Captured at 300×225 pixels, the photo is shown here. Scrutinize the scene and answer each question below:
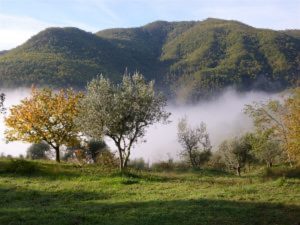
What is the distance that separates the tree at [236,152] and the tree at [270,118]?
28573 mm

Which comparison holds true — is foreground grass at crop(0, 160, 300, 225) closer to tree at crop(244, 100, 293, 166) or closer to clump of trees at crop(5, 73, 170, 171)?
clump of trees at crop(5, 73, 170, 171)

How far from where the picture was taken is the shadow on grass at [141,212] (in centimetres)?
2238

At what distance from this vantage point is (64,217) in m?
23.1

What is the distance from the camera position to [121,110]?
40719 mm

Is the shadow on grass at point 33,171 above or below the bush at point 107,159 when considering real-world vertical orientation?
below

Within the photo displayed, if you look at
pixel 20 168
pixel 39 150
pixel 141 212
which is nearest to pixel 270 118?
pixel 20 168

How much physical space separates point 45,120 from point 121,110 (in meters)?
13.9

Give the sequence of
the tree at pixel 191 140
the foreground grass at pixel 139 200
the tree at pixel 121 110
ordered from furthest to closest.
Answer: the tree at pixel 191 140, the tree at pixel 121 110, the foreground grass at pixel 139 200

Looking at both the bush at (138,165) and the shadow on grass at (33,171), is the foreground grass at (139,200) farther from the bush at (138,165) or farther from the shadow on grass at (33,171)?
the bush at (138,165)

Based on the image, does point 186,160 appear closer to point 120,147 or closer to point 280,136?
point 280,136

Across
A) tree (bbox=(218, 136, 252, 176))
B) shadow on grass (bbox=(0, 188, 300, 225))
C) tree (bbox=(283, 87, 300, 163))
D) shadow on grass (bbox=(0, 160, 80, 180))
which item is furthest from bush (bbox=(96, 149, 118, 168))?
tree (bbox=(218, 136, 252, 176))

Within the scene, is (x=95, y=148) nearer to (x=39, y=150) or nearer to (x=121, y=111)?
(x=39, y=150)

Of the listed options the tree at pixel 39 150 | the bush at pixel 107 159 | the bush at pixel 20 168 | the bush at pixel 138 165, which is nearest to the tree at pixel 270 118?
the bush at pixel 138 165

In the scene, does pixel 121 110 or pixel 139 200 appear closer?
pixel 139 200
